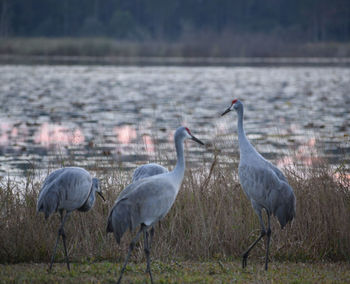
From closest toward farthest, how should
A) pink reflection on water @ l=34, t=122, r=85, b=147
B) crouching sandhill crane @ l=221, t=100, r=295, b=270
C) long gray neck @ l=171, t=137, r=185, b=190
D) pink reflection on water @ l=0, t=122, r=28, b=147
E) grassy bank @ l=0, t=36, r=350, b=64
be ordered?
long gray neck @ l=171, t=137, r=185, b=190 < crouching sandhill crane @ l=221, t=100, r=295, b=270 < pink reflection on water @ l=34, t=122, r=85, b=147 < pink reflection on water @ l=0, t=122, r=28, b=147 < grassy bank @ l=0, t=36, r=350, b=64

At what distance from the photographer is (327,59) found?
46.9 m

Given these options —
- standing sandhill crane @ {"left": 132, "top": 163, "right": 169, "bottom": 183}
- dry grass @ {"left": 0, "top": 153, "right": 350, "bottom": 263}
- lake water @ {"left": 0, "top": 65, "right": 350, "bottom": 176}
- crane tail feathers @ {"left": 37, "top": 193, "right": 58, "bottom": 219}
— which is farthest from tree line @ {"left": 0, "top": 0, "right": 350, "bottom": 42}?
crane tail feathers @ {"left": 37, "top": 193, "right": 58, "bottom": 219}

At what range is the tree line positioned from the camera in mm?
69062

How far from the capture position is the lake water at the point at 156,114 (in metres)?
10.6

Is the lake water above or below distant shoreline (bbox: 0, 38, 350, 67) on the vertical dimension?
below

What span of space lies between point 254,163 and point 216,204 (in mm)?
1533

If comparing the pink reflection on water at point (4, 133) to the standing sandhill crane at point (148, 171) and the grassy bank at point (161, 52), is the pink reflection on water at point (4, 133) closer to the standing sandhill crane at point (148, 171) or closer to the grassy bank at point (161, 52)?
the standing sandhill crane at point (148, 171)

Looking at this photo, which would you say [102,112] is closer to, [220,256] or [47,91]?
[47,91]

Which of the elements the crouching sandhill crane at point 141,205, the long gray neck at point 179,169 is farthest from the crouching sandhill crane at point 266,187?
the crouching sandhill crane at point 141,205

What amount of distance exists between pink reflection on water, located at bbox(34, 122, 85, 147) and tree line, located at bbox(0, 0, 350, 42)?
172ft

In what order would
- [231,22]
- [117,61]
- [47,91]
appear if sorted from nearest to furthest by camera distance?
[47,91], [117,61], [231,22]

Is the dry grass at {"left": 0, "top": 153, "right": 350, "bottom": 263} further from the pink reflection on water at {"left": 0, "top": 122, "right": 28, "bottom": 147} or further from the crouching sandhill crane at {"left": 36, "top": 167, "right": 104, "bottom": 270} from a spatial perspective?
the pink reflection on water at {"left": 0, "top": 122, "right": 28, "bottom": 147}

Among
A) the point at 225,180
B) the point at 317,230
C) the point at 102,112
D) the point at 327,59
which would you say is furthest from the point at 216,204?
the point at 327,59

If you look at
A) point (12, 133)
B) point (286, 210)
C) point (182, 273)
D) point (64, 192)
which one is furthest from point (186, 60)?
point (182, 273)
